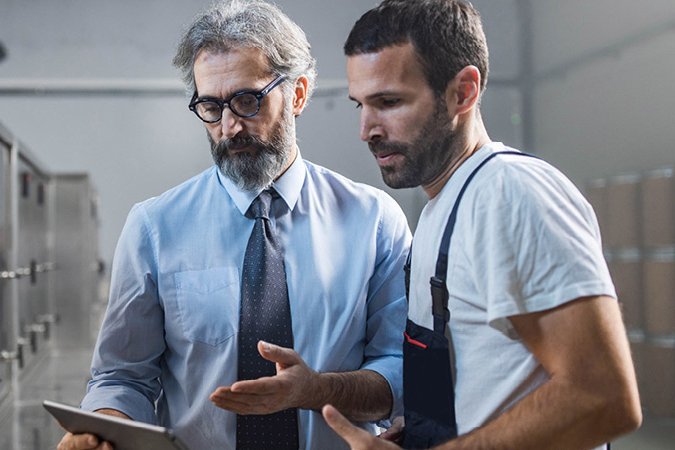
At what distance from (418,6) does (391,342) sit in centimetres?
58

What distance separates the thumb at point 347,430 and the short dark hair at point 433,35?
1.42 ft

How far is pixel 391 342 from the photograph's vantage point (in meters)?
1.43

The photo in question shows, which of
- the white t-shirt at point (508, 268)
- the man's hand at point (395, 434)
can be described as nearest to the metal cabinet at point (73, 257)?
the man's hand at point (395, 434)

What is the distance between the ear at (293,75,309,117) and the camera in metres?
1.51

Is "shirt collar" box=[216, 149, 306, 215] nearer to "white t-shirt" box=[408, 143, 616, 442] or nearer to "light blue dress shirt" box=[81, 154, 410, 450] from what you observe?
"light blue dress shirt" box=[81, 154, 410, 450]

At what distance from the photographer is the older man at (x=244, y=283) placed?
1.37m

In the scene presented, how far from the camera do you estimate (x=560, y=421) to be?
888 mm

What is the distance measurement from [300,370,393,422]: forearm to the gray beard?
35cm

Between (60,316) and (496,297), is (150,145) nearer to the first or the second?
(60,316)

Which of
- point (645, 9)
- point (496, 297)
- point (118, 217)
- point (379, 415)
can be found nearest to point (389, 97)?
point (496, 297)

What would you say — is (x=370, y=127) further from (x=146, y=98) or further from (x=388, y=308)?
(x=146, y=98)

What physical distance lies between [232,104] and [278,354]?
43 centimetres

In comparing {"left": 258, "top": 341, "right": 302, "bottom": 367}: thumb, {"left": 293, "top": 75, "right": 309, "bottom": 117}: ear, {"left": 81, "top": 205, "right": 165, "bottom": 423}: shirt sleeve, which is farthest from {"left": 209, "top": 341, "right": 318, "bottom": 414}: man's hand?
{"left": 293, "top": 75, "right": 309, "bottom": 117}: ear

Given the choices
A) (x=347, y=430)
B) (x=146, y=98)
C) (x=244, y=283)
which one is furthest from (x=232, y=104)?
(x=146, y=98)
